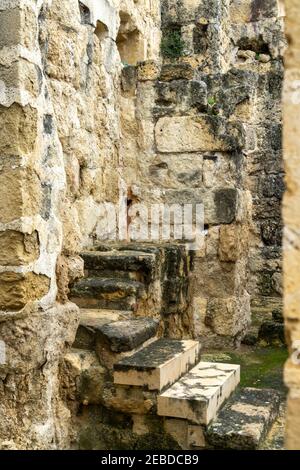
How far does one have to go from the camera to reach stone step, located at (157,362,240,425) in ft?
8.38

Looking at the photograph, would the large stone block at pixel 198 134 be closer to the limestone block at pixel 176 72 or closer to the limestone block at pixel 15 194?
the limestone block at pixel 176 72

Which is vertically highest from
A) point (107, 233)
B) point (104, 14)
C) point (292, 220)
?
point (104, 14)

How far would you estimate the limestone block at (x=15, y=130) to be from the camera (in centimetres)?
259

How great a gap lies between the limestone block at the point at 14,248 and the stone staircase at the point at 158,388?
1.90 ft

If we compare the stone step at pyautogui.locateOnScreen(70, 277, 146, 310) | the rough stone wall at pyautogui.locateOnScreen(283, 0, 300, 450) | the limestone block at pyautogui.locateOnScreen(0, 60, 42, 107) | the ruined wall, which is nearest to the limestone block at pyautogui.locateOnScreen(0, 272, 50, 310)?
the limestone block at pyautogui.locateOnScreen(0, 60, 42, 107)

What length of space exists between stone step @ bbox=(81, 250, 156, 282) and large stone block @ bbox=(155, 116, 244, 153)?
57.6 inches

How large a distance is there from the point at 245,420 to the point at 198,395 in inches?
9.2

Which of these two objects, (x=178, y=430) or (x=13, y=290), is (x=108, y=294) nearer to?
(x=13, y=290)

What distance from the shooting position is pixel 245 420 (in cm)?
262

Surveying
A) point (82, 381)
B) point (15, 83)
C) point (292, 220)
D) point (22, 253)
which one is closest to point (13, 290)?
point (22, 253)

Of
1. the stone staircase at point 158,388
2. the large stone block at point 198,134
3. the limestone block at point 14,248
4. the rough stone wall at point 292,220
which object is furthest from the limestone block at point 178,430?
the large stone block at point 198,134

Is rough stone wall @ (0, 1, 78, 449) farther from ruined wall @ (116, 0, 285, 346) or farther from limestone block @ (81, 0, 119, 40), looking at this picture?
ruined wall @ (116, 0, 285, 346)

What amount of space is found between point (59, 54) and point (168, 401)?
7.14ft
